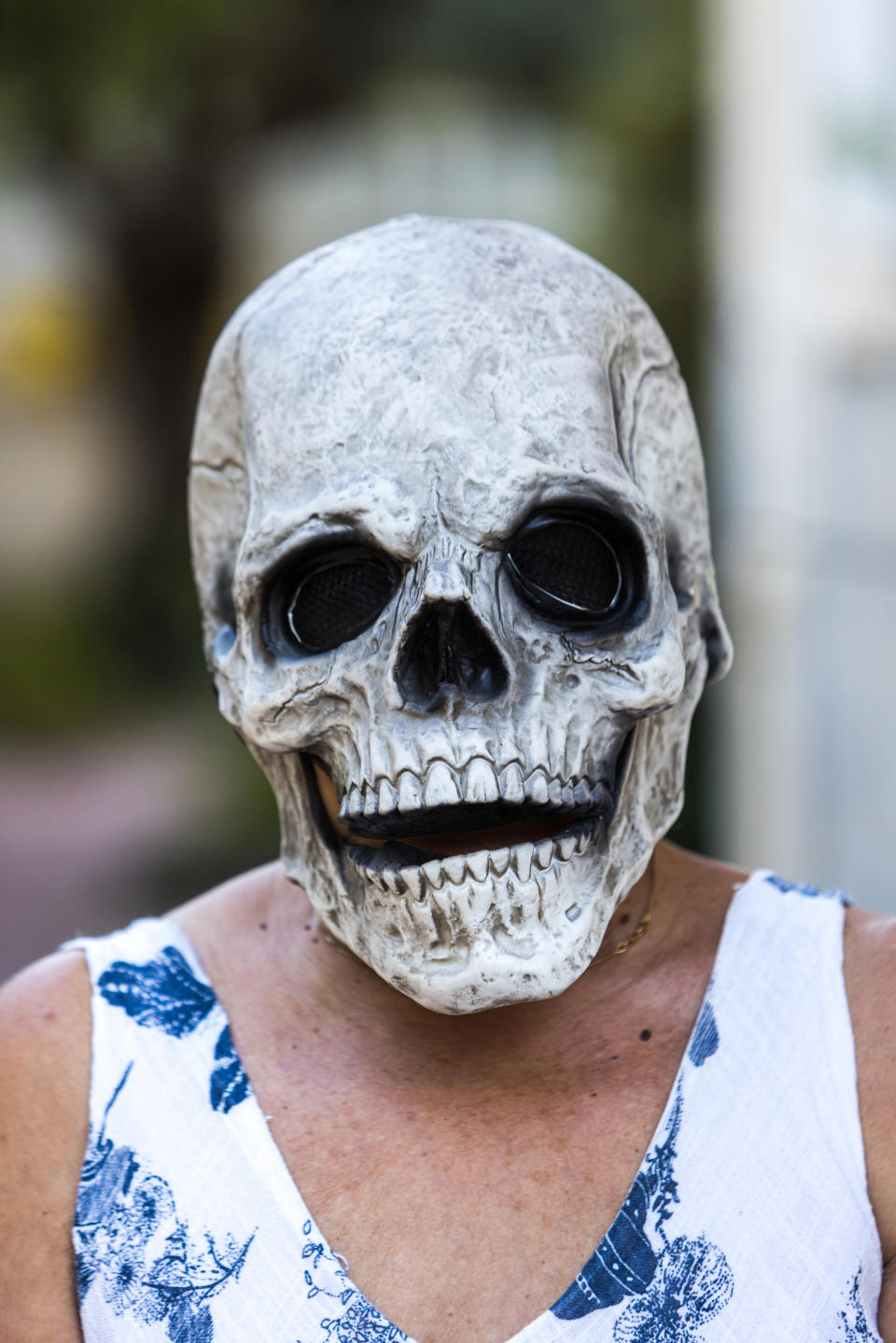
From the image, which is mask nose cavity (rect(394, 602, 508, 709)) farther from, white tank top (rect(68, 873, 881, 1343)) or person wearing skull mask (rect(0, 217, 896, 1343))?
white tank top (rect(68, 873, 881, 1343))

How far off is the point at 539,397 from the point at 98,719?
956 cm

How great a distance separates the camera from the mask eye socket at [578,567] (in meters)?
1.71

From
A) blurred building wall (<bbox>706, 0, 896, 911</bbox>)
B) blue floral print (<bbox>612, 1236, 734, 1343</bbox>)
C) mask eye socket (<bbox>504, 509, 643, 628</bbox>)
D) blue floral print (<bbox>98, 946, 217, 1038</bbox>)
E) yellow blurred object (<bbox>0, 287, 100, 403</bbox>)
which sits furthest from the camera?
yellow blurred object (<bbox>0, 287, 100, 403</bbox>)

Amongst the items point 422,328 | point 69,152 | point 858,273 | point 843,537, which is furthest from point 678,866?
point 69,152

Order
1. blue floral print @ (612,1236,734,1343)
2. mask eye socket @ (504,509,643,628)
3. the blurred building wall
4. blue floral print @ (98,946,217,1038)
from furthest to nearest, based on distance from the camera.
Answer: the blurred building wall, blue floral print @ (98,946,217,1038), mask eye socket @ (504,509,643,628), blue floral print @ (612,1236,734,1343)

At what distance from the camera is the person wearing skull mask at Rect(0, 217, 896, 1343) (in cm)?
162

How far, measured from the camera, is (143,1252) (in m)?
1.70

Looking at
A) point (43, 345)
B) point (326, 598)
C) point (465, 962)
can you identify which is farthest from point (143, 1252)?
point (43, 345)

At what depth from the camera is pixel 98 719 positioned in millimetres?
10914

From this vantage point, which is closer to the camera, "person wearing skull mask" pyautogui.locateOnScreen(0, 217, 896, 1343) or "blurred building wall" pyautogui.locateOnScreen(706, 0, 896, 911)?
"person wearing skull mask" pyautogui.locateOnScreen(0, 217, 896, 1343)

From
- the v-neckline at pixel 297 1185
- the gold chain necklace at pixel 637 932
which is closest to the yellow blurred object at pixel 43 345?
the gold chain necklace at pixel 637 932

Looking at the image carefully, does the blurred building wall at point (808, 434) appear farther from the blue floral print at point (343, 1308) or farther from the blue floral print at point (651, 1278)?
the blue floral print at point (343, 1308)

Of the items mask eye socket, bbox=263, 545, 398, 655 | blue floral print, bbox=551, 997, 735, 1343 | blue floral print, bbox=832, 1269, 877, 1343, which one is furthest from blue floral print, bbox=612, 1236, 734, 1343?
mask eye socket, bbox=263, 545, 398, 655

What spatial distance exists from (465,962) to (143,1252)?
1.62 ft
